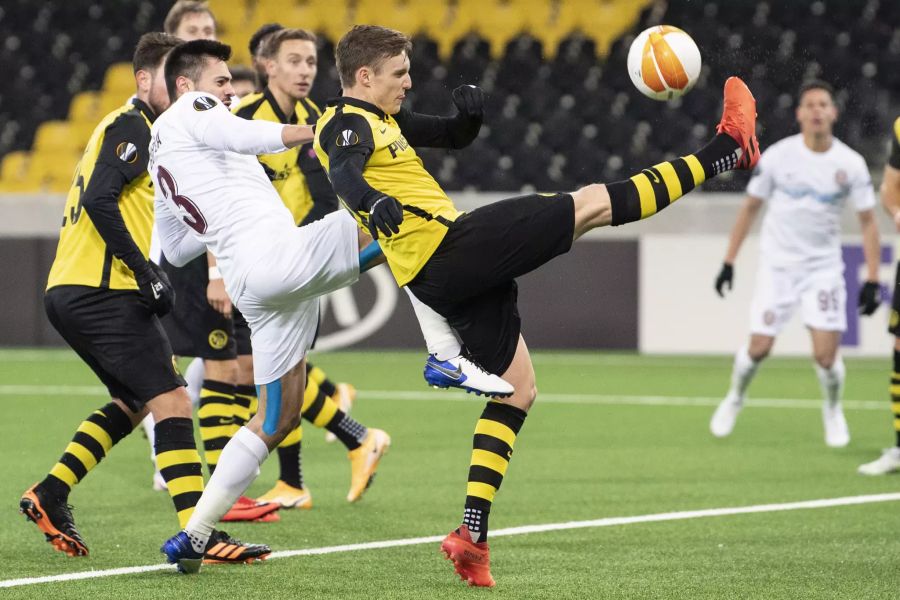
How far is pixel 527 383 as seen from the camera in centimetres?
488

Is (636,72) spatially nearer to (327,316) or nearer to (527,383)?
(527,383)

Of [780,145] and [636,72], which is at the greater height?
[636,72]

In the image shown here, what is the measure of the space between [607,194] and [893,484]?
324 centimetres

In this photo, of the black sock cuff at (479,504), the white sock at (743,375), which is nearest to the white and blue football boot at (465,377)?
the black sock cuff at (479,504)

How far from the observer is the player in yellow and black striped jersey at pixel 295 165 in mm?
6559

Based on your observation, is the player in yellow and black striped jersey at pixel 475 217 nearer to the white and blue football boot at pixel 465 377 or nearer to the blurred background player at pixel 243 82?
the white and blue football boot at pixel 465 377

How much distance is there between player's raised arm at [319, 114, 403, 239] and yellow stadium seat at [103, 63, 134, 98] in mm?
11455

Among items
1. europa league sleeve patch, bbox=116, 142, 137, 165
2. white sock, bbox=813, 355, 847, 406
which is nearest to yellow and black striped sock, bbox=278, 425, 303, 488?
europa league sleeve patch, bbox=116, 142, 137, 165

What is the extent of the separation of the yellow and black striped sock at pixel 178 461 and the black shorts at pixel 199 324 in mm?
1256

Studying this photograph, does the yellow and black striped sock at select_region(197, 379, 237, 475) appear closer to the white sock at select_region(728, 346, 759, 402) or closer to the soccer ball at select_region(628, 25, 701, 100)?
the soccer ball at select_region(628, 25, 701, 100)

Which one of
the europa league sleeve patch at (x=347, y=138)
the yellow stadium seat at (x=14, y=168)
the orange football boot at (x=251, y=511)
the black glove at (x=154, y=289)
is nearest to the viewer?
the europa league sleeve patch at (x=347, y=138)

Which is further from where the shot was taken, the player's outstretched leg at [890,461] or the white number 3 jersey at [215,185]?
the player's outstretched leg at [890,461]

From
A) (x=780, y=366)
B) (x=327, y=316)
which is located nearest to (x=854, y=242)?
(x=780, y=366)

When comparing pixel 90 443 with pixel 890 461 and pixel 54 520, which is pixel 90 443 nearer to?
pixel 54 520
